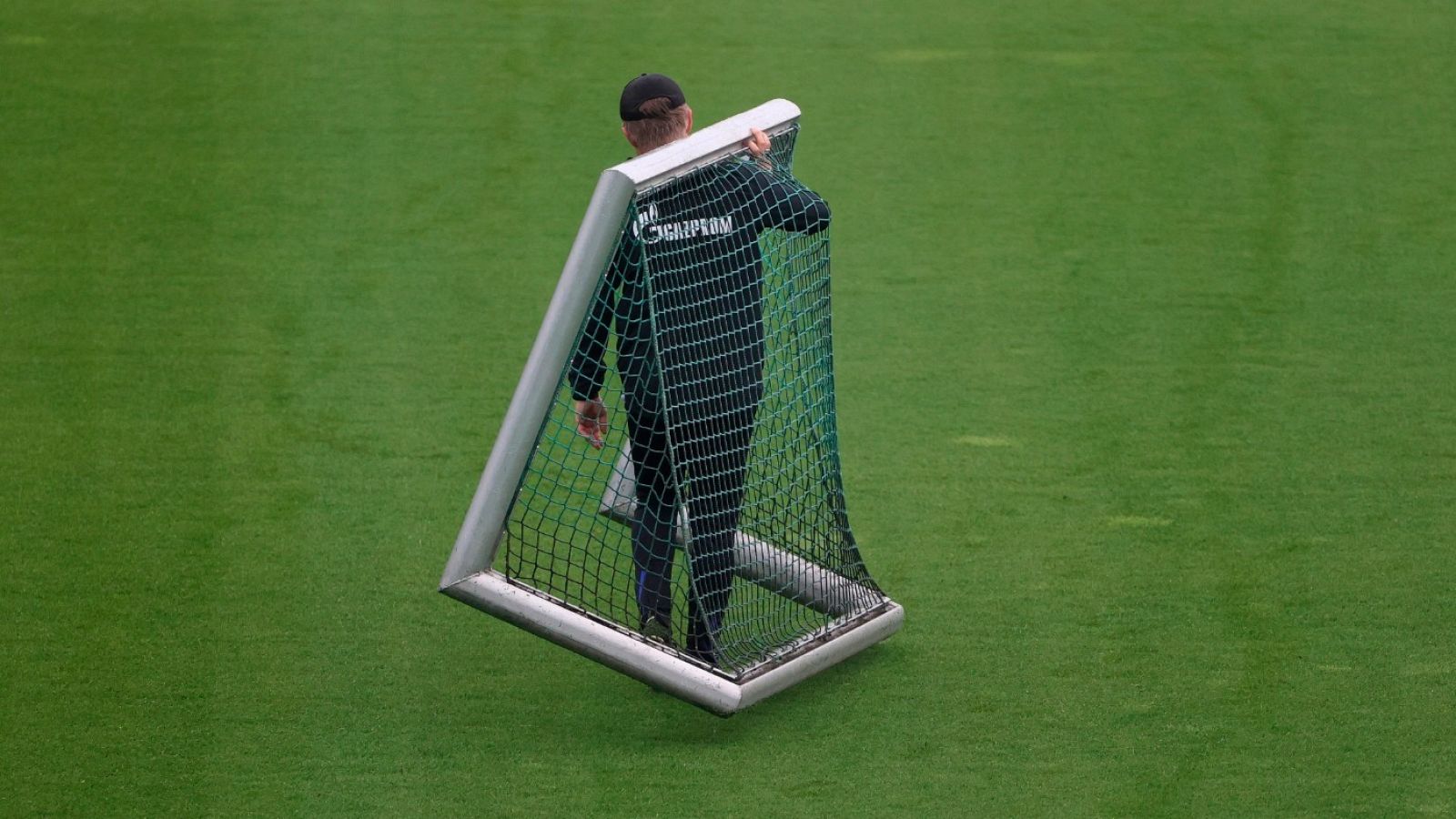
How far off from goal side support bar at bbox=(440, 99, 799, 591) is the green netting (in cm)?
4

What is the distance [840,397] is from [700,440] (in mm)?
1348

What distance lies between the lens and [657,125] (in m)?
3.58

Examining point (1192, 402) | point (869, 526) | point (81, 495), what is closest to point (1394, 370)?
point (1192, 402)

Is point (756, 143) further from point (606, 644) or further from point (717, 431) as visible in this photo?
point (606, 644)

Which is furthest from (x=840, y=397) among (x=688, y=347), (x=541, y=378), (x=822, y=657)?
(x=541, y=378)

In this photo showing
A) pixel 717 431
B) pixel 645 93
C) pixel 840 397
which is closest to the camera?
pixel 645 93

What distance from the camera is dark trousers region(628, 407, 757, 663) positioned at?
3.62m

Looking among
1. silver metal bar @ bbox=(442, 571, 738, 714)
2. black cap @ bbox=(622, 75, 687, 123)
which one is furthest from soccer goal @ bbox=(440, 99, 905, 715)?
black cap @ bbox=(622, 75, 687, 123)

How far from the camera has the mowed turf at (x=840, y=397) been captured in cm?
357

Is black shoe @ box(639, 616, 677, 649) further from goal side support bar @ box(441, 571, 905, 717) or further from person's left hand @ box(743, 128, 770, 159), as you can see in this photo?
person's left hand @ box(743, 128, 770, 159)

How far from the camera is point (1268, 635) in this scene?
3.92 m

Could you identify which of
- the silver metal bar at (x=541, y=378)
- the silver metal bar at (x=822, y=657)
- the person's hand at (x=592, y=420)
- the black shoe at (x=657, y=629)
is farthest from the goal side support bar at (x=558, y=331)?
the silver metal bar at (x=822, y=657)

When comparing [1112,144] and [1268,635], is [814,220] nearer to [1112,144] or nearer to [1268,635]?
[1268,635]

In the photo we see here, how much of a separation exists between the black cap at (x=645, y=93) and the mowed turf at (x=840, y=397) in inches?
49.8
